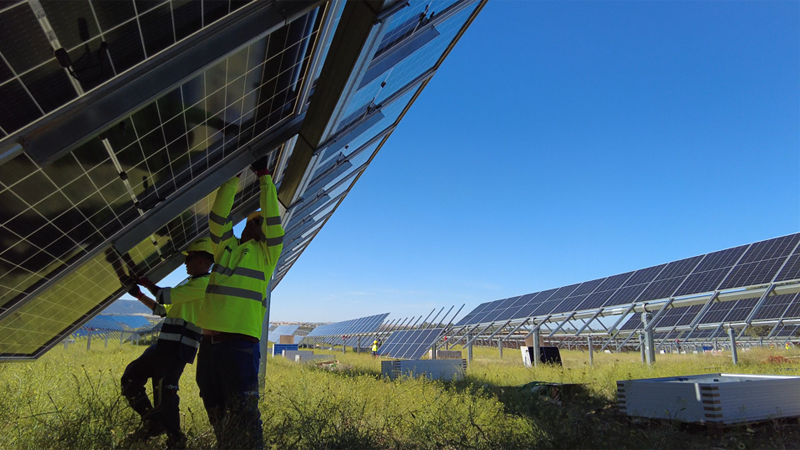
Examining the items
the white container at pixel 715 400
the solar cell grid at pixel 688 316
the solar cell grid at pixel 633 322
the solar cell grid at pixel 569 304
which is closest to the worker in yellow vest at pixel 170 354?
the white container at pixel 715 400

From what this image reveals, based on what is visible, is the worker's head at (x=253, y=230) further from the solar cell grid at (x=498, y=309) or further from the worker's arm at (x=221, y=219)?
the solar cell grid at (x=498, y=309)

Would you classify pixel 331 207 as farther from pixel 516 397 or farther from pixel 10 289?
pixel 10 289

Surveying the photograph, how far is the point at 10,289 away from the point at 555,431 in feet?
18.5

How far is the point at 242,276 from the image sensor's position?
154 inches

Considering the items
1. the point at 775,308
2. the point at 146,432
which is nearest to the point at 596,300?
the point at 775,308

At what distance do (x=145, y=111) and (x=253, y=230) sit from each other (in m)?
1.40

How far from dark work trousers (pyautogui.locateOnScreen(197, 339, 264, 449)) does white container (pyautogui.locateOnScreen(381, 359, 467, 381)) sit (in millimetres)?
8533

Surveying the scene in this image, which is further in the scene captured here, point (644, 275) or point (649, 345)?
point (644, 275)

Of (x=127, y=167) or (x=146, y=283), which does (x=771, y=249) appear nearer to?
(x=146, y=283)

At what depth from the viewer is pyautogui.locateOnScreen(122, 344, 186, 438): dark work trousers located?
399cm

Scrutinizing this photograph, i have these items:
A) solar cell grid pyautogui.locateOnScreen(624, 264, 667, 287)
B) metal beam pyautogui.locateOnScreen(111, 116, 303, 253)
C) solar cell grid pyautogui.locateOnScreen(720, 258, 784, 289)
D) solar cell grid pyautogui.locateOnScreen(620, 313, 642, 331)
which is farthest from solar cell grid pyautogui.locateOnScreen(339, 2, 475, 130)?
solar cell grid pyautogui.locateOnScreen(620, 313, 642, 331)

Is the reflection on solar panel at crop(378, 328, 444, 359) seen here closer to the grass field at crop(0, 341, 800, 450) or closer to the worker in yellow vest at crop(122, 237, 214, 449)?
the grass field at crop(0, 341, 800, 450)

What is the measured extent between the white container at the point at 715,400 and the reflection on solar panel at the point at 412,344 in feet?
37.5

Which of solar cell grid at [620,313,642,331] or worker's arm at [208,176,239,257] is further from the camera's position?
solar cell grid at [620,313,642,331]
